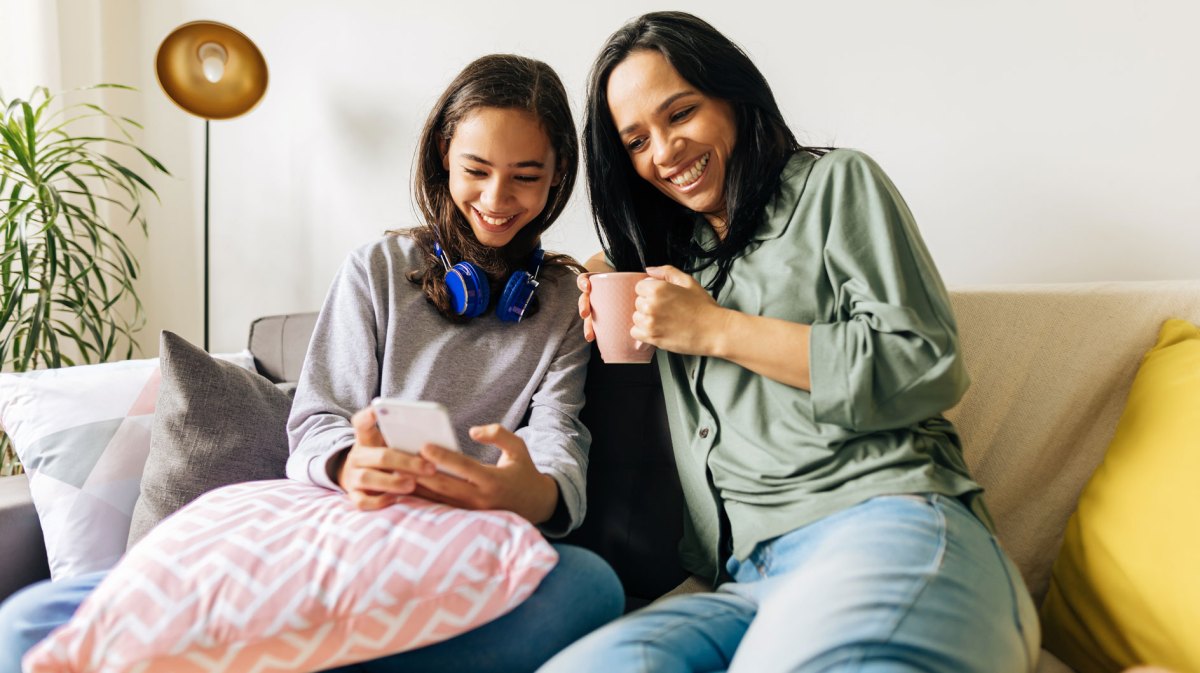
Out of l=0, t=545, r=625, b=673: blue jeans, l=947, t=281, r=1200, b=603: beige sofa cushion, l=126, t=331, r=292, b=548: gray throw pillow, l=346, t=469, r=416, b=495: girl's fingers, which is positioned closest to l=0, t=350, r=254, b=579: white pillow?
l=126, t=331, r=292, b=548: gray throw pillow

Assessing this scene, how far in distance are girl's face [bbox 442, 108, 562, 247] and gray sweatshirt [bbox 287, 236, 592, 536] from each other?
0.44ft

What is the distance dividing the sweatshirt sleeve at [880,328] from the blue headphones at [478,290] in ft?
1.55

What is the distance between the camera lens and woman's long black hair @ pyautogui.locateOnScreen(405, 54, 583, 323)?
130 centimetres

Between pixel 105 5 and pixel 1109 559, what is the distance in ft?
9.47

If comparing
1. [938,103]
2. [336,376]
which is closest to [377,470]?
[336,376]

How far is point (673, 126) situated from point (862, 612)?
0.72 meters

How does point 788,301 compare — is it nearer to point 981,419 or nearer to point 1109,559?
point 981,419

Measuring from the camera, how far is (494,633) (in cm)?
96

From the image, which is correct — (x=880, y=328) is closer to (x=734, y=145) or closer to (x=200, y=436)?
(x=734, y=145)

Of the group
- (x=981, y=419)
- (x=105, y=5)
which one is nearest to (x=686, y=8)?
(x=981, y=419)

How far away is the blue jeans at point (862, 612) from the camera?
2.55ft

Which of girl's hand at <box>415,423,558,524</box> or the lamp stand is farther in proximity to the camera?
the lamp stand

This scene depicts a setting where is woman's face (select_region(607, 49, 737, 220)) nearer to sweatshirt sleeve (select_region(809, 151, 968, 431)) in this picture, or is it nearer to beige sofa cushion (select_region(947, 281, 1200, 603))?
sweatshirt sleeve (select_region(809, 151, 968, 431))

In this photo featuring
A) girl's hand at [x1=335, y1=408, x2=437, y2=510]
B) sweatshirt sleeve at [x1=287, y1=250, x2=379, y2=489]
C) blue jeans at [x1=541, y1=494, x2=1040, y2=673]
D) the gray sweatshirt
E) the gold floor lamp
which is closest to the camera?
blue jeans at [x1=541, y1=494, x2=1040, y2=673]
